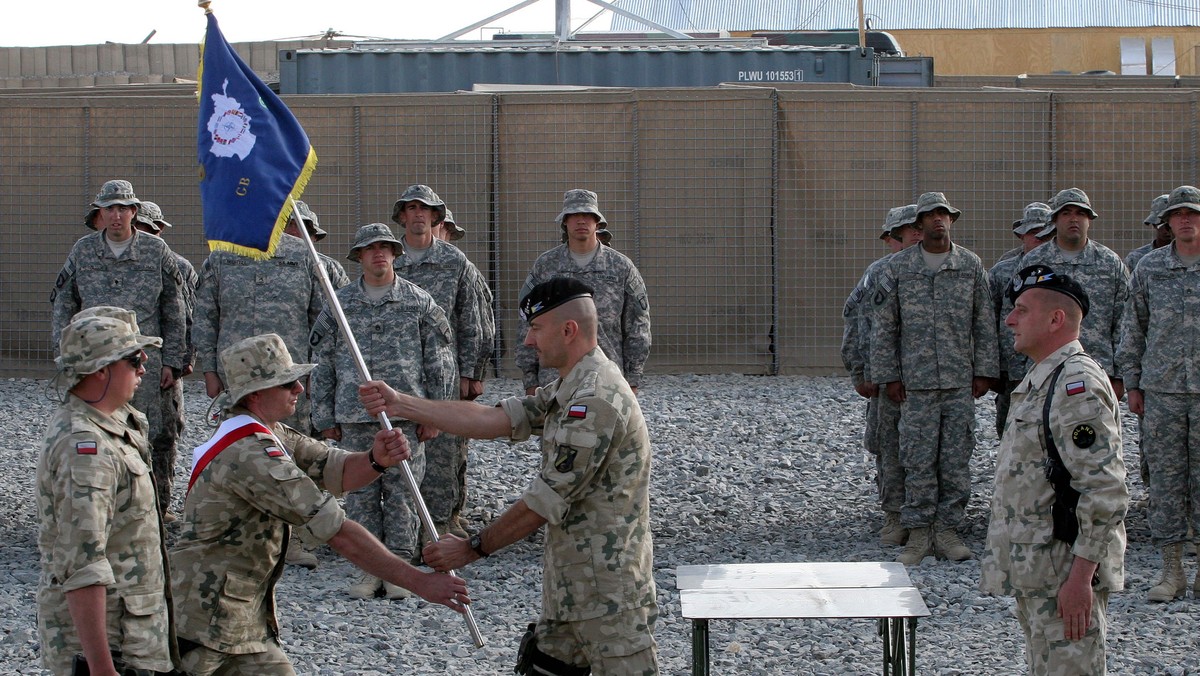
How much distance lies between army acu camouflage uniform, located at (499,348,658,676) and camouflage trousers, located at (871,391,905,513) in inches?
177

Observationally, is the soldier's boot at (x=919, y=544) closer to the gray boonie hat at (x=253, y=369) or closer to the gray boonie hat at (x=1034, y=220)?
the gray boonie hat at (x=1034, y=220)

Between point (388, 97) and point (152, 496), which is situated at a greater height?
point (388, 97)

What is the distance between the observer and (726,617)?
5086mm

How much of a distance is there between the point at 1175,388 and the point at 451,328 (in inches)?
161

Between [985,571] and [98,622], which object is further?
[985,571]

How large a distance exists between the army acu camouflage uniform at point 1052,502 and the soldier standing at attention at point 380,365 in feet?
12.4

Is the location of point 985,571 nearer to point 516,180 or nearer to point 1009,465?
point 1009,465

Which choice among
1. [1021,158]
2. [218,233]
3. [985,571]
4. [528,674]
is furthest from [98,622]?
[1021,158]

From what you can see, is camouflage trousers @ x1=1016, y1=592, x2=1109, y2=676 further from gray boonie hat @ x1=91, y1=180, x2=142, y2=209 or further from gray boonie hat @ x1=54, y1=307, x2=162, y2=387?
gray boonie hat @ x1=91, y1=180, x2=142, y2=209

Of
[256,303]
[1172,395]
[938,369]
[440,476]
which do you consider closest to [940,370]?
[938,369]

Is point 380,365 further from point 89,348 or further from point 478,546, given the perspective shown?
point 89,348

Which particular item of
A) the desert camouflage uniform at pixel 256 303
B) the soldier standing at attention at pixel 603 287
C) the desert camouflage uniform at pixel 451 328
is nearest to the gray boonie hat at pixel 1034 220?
the soldier standing at attention at pixel 603 287

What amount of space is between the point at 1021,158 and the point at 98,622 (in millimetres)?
11458

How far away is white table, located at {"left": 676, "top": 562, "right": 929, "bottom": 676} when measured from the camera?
16.9ft
